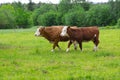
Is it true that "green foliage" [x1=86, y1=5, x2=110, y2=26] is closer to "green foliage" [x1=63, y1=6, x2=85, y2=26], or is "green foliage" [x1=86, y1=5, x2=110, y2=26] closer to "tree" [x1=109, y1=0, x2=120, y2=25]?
"tree" [x1=109, y1=0, x2=120, y2=25]

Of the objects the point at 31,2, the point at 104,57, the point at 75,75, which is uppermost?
the point at 75,75

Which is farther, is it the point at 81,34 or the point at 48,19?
the point at 48,19

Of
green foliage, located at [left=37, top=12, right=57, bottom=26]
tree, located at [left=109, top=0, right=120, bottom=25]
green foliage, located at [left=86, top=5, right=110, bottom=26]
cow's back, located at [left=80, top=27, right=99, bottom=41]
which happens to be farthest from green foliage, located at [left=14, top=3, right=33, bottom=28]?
cow's back, located at [left=80, top=27, right=99, bottom=41]

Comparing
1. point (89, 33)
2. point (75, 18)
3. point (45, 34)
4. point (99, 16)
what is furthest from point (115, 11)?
point (89, 33)

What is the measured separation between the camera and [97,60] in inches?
617

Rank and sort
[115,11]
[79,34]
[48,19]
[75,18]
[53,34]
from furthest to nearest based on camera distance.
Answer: [48,19] < [75,18] < [115,11] < [53,34] < [79,34]

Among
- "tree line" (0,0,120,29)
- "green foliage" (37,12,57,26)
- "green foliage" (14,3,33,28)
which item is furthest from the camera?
"green foliage" (14,3,33,28)

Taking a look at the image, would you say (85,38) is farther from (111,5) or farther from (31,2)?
(31,2)

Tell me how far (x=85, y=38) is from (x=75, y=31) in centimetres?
72

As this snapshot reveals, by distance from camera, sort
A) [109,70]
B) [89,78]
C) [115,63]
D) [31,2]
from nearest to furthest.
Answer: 1. [89,78]
2. [109,70]
3. [115,63]
4. [31,2]

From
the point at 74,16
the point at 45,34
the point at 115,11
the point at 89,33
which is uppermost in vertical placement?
the point at 89,33

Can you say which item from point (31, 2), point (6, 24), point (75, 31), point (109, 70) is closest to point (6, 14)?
point (6, 24)

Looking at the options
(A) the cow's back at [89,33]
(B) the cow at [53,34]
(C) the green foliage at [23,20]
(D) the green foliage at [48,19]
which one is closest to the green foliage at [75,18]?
(D) the green foliage at [48,19]

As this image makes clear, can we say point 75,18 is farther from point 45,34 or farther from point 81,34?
point 81,34
